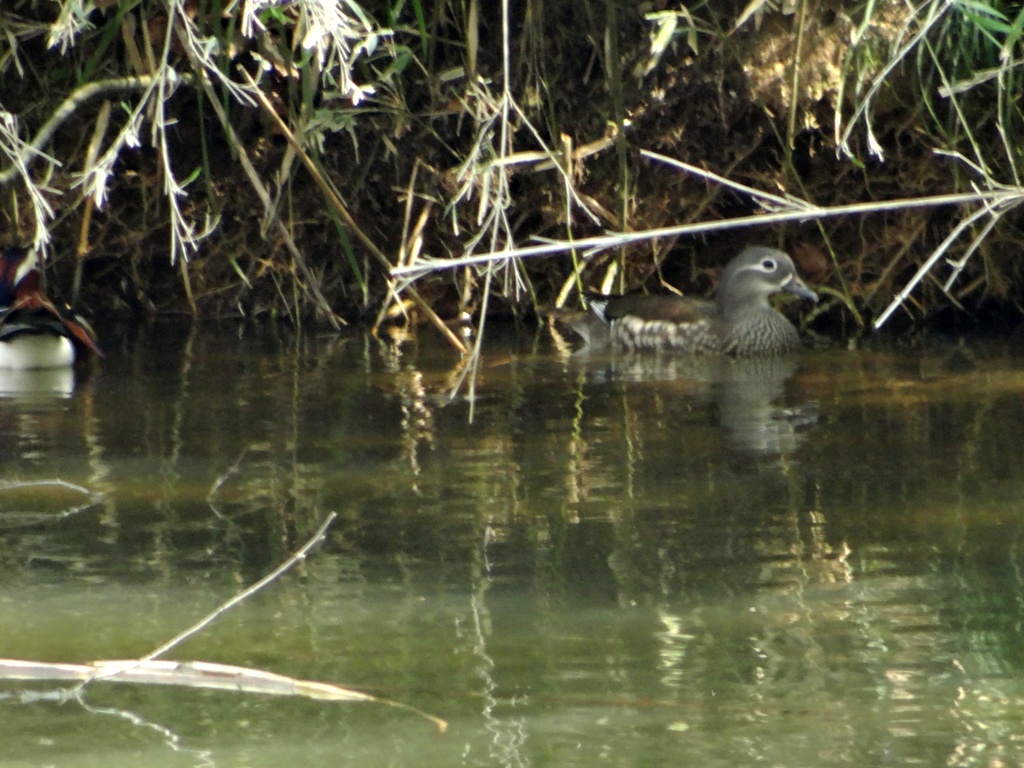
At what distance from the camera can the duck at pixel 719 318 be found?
26.9 ft

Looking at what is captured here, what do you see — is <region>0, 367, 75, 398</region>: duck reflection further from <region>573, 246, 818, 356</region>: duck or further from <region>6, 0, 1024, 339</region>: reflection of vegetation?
<region>573, 246, 818, 356</region>: duck

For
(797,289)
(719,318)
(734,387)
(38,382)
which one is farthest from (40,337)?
(797,289)

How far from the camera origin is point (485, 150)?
24.5ft

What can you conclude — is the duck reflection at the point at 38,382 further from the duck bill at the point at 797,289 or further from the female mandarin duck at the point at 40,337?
the duck bill at the point at 797,289

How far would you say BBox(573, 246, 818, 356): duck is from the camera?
8203 mm

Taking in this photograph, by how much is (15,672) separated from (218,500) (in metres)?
1.61

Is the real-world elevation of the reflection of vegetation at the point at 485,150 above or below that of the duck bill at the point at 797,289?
above

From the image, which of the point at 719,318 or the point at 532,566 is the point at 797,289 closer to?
the point at 719,318

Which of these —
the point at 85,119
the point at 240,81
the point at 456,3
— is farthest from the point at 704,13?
the point at 85,119

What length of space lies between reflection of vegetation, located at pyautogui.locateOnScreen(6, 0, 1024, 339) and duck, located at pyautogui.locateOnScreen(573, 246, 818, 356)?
0.34m

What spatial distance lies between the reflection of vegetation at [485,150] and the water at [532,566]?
164 cm

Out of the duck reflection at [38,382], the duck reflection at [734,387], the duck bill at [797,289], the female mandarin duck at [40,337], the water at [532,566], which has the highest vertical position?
the duck bill at [797,289]

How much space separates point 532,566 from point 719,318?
4.51m

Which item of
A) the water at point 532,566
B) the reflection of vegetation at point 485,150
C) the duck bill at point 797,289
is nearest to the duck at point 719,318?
the duck bill at point 797,289
